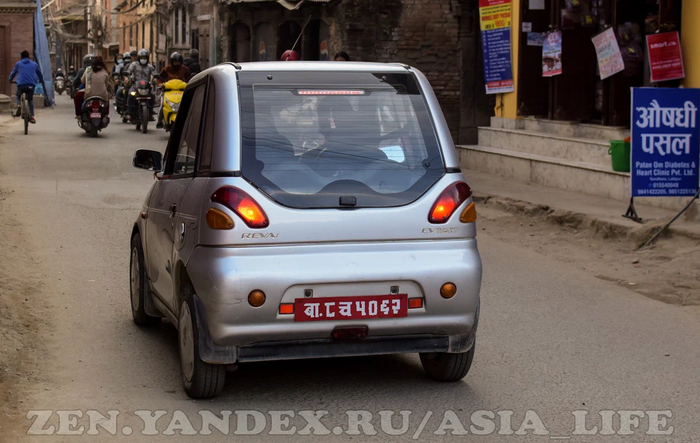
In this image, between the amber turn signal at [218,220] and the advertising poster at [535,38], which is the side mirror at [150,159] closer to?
the amber turn signal at [218,220]

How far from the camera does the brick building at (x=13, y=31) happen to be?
36688 mm

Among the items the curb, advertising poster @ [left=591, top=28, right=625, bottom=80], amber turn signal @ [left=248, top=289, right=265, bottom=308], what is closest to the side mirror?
amber turn signal @ [left=248, top=289, right=265, bottom=308]

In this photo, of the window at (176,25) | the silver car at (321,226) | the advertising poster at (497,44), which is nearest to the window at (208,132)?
the silver car at (321,226)

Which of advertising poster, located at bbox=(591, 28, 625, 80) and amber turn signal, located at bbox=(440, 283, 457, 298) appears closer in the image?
amber turn signal, located at bbox=(440, 283, 457, 298)

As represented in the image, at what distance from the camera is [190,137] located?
5.98 m

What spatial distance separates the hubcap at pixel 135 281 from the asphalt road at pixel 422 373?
0.17 metres

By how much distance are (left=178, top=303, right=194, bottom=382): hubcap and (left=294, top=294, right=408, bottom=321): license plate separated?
0.63 m

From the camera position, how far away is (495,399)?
544 centimetres

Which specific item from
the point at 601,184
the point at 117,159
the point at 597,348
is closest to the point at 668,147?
the point at 601,184

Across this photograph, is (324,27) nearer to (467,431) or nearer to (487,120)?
(487,120)

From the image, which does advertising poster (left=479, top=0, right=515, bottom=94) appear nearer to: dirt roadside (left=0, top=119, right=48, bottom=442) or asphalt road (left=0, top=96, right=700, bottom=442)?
asphalt road (left=0, top=96, right=700, bottom=442)

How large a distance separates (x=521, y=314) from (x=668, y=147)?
441 centimetres

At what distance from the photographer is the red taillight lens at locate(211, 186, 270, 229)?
200 inches

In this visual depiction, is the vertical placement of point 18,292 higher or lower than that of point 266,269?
lower
